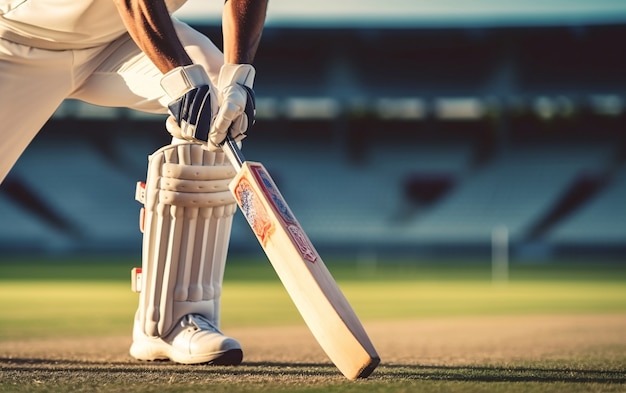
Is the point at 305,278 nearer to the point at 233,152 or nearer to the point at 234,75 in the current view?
the point at 233,152

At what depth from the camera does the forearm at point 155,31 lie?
2637 mm

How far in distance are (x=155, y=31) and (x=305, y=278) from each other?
0.80 metres

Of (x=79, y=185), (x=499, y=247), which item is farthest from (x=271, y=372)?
(x=79, y=185)

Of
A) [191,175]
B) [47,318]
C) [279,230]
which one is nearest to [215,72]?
[191,175]

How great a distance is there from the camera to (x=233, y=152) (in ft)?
8.81

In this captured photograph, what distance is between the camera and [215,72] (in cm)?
294

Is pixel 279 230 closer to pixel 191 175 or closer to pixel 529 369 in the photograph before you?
pixel 191 175

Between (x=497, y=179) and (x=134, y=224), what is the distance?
733 cm

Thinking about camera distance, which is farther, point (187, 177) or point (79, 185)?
point (79, 185)

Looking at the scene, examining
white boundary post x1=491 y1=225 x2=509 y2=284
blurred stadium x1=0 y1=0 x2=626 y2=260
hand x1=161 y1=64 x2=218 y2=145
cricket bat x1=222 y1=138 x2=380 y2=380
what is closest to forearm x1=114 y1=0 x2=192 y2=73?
hand x1=161 y1=64 x2=218 y2=145

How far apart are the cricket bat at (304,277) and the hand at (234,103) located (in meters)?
0.06

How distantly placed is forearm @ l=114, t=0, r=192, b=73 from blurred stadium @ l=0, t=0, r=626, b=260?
1586 centimetres

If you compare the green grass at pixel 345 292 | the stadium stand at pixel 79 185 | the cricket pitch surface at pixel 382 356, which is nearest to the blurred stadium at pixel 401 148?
the stadium stand at pixel 79 185

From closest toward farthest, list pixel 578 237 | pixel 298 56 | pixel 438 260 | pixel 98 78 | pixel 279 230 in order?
1. pixel 279 230
2. pixel 98 78
3. pixel 438 260
4. pixel 578 237
5. pixel 298 56
